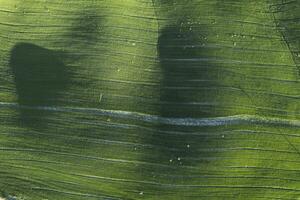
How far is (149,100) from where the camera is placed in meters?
7.41

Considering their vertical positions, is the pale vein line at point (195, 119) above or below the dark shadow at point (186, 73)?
below

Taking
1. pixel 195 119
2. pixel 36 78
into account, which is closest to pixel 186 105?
pixel 195 119

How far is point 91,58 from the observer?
7.64 m

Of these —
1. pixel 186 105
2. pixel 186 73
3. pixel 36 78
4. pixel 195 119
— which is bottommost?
pixel 195 119

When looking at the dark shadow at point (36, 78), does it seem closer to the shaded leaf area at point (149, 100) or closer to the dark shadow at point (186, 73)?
the shaded leaf area at point (149, 100)

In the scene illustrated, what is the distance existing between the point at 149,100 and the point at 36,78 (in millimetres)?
1657

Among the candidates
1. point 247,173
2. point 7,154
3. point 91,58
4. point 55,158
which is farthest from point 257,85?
point 7,154

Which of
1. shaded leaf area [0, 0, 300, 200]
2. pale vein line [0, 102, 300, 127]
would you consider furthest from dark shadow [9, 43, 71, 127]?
pale vein line [0, 102, 300, 127]

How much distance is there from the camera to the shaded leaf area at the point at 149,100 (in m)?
7.27

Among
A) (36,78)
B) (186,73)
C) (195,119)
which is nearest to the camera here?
(195,119)

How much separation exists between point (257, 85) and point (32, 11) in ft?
11.1

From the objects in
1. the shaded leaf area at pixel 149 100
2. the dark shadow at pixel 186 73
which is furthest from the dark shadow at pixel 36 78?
→ the dark shadow at pixel 186 73

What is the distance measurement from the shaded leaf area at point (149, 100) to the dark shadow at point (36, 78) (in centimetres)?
1

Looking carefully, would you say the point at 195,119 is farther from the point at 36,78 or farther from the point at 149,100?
the point at 36,78
